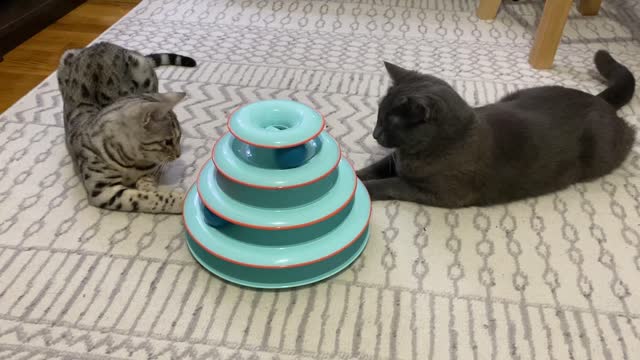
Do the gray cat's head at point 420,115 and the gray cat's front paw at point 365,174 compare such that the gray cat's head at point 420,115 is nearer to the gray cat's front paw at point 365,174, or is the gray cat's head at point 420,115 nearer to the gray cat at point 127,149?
the gray cat's front paw at point 365,174

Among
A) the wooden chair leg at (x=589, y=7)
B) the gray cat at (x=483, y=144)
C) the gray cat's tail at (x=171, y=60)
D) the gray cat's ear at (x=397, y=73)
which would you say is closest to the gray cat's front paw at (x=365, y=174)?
the gray cat at (x=483, y=144)

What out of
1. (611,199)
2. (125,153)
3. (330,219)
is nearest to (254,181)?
(330,219)

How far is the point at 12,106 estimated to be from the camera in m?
2.02

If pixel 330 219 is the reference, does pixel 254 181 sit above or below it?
above

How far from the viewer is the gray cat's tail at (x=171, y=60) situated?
7.22ft

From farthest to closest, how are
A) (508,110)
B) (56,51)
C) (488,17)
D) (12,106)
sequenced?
(488,17) → (56,51) → (12,106) → (508,110)

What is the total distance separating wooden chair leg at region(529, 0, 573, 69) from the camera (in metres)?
2.27

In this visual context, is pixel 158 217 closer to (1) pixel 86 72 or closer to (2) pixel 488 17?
(1) pixel 86 72

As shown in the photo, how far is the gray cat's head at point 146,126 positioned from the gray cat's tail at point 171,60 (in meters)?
0.69

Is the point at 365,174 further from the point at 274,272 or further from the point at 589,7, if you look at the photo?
the point at 589,7

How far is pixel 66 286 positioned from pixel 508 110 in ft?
4.61

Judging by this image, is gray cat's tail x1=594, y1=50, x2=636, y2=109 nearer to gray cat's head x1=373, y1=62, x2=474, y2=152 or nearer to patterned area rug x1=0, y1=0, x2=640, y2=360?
patterned area rug x1=0, y1=0, x2=640, y2=360

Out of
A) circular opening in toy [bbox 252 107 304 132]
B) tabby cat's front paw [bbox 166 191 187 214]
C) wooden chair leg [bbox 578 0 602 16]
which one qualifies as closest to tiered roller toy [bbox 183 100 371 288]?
circular opening in toy [bbox 252 107 304 132]

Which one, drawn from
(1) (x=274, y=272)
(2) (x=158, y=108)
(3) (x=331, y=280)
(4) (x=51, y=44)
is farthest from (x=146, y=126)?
(4) (x=51, y=44)
